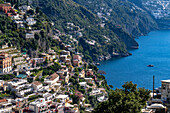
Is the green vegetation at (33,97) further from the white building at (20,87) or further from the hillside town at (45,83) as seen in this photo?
the white building at (20,87)

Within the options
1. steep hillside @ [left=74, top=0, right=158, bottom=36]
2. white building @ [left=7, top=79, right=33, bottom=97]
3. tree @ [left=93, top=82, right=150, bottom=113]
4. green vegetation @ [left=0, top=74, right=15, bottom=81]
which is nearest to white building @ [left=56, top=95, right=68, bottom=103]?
white building @ [left=7, top=79, right=33, bottom=97]

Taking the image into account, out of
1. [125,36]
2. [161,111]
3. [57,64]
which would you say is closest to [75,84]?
[57,64]

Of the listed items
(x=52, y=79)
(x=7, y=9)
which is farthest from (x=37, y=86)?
(x=7, y=9)

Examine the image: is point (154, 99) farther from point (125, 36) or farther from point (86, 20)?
point (125, 36)

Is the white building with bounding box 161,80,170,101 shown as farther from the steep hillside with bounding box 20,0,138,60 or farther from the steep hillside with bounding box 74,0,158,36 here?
the steep hillside with bounding box 74,0,158,36

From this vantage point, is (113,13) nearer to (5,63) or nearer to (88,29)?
(88,29)

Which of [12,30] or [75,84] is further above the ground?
[12,30]
